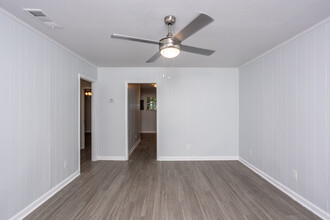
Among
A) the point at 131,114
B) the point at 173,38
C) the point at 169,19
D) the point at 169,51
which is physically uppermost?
the point at 169,19

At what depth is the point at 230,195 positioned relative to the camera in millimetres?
2537

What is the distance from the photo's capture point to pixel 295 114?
97.2 inches

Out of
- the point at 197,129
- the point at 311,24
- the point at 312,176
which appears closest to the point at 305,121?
the point at 312,176

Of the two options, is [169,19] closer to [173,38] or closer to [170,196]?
[173,38]

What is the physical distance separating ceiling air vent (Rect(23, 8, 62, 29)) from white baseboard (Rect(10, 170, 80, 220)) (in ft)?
7.52

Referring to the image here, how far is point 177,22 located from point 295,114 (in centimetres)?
217

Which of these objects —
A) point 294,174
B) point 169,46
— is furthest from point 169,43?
point 294,174

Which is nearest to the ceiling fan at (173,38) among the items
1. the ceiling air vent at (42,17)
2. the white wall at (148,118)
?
the ceiling air vent at (42,17)

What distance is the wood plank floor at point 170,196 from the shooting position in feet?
6.88

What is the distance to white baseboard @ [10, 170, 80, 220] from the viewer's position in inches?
78.3

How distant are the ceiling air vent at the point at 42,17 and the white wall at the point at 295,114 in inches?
129

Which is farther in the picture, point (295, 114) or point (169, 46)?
point (295, 114)

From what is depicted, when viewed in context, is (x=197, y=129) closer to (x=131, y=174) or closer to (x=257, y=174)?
(x=257, y=174)

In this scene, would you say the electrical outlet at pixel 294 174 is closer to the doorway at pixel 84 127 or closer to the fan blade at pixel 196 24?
the fan blade at pixel 196 24
